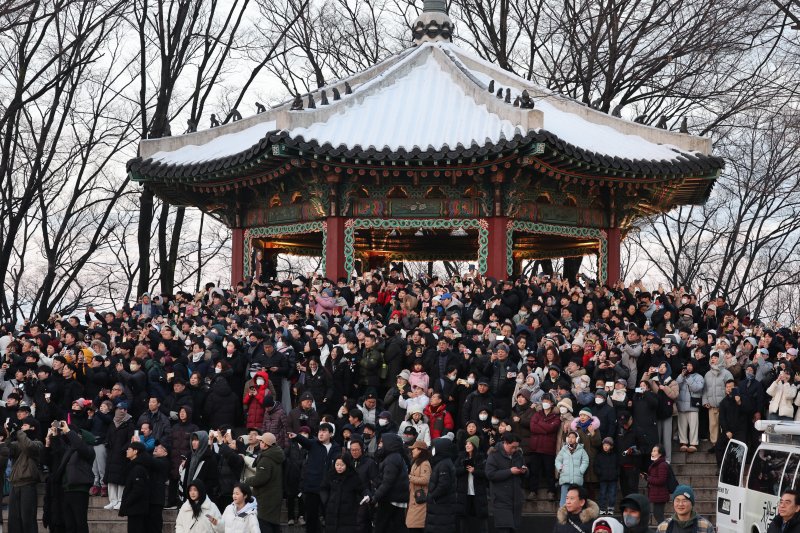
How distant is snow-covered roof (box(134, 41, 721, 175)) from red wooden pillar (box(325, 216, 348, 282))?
6.37 ft

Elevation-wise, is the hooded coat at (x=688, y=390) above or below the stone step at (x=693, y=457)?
above

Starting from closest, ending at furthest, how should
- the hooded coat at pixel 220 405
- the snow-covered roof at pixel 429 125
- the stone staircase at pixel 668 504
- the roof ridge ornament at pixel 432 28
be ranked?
1. the stone staircase at pixel 668 504
2. the hooded coat at pixel 220 405
3. the snow-covered roof at pixel 429 125
4. the roof ridge ornament at pixel 432 28

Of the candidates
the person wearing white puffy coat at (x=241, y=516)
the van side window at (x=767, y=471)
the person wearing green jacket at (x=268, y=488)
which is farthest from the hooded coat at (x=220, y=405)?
the van side window at (x=767, y=471)

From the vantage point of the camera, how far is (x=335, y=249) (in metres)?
24.4

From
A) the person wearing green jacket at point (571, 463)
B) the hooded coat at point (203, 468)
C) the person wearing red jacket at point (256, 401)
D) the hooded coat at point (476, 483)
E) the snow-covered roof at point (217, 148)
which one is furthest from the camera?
the snow-covered roof at point (217, 148)

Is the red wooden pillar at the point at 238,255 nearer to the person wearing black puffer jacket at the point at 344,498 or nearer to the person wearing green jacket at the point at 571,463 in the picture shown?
the person wearing black puffer jacket at the point at 344,498

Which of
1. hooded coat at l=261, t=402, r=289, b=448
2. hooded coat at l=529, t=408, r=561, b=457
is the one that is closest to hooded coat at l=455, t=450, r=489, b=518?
hooded coat at l=529, t=408, r=561, b=457

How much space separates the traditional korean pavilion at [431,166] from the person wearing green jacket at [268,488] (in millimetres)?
9757

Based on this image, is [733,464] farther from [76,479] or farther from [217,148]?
[217,148]

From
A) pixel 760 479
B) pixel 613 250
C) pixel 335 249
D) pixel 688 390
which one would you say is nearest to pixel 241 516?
pixel 760 479

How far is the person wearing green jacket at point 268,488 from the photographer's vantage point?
45.6 feet

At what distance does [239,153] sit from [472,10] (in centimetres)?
1579

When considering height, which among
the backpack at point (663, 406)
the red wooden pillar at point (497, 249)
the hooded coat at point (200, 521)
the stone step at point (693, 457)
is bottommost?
the hooded coat at point (200, 521)

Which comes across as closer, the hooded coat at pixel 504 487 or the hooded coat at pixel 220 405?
the hooded coat at pixel 504 487
